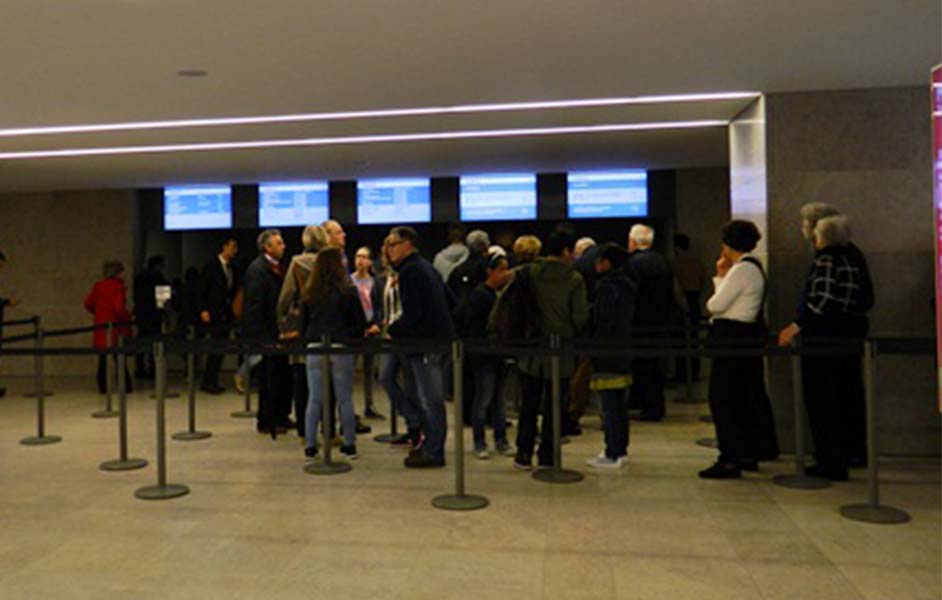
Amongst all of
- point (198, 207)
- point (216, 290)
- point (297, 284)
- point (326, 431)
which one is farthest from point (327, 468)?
point (198, 207)

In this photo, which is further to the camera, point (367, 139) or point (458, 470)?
point (367, 139)

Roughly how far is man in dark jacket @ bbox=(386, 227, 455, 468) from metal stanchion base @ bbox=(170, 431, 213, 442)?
214 centimetres

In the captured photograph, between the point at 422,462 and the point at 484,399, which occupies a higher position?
the point at 484,399

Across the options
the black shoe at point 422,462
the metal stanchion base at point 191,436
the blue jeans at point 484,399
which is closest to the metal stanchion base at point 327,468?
the black shoe at point 422,462

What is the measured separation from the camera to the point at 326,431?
570cm

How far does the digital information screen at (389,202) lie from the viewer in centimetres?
1042

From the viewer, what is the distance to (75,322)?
1142 cm

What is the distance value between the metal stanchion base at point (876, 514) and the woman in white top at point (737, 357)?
91cm

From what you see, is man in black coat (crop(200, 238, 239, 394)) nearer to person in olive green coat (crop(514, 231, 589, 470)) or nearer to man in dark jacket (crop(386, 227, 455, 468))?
man in dark jacket (crop(386, 227, 455, 468))

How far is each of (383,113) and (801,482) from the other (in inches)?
158

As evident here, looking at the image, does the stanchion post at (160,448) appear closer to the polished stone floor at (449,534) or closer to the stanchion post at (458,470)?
the polished stone floor at (449,534)

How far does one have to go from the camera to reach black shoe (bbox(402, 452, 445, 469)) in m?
5.75

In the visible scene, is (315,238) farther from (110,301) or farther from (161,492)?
(110,301)

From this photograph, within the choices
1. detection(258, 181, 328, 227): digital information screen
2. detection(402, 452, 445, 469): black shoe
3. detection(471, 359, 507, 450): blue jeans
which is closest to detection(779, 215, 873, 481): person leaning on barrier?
detection(471, 359, 507, 450): blue jeans
